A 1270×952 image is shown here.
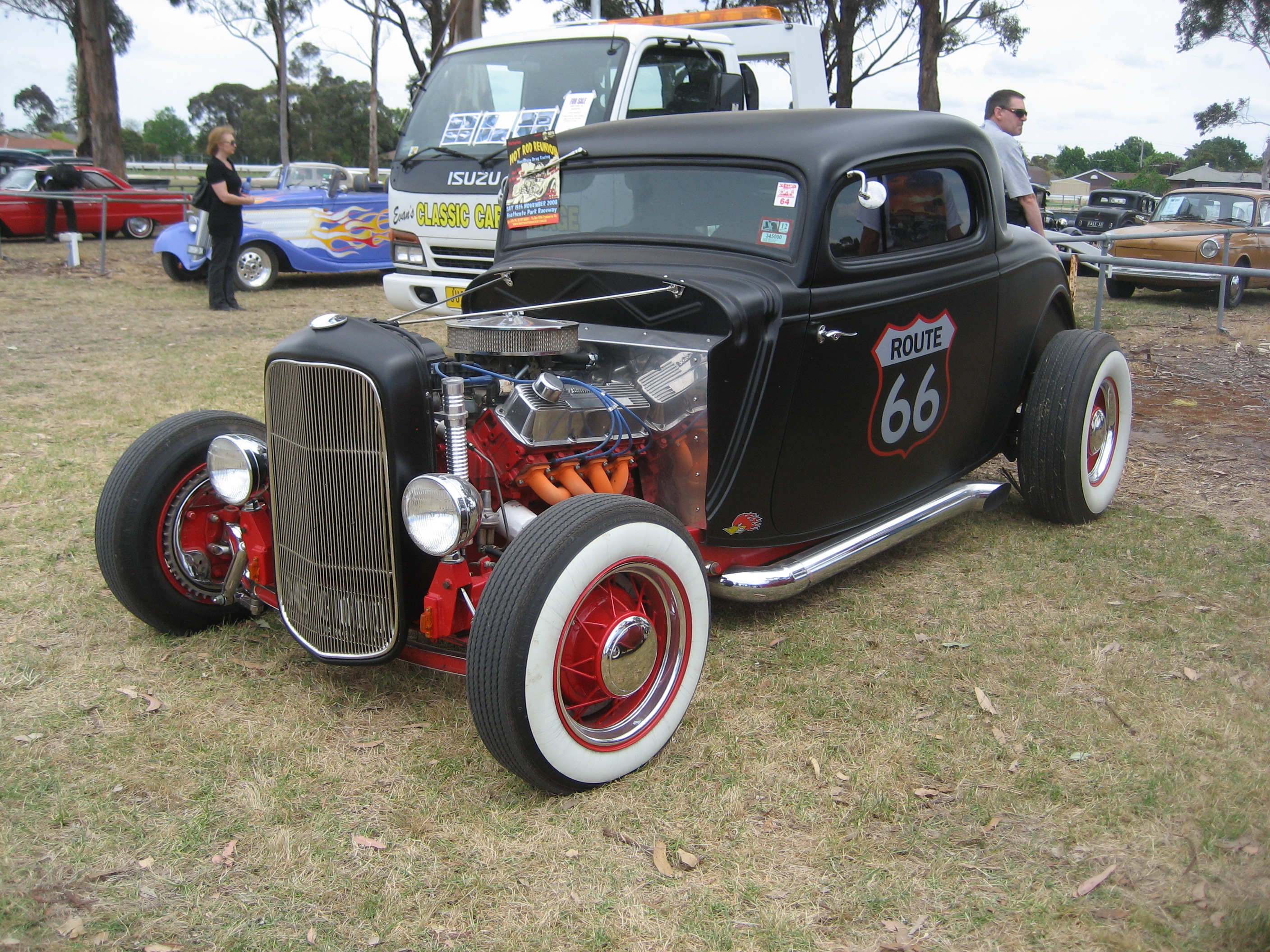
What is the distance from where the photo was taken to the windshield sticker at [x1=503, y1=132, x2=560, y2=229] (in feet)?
12.9

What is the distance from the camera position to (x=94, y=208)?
56.4ft

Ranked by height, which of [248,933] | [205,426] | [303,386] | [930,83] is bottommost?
[248,933]

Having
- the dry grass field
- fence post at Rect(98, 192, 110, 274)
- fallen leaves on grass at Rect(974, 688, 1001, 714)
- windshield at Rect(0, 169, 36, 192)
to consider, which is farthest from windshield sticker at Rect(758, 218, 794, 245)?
windshield at Rect(0, 169, 36, 192)

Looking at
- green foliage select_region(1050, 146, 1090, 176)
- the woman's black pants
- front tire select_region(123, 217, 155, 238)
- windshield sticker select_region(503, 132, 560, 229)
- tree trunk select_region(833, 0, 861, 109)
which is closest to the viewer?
windshield sticker select_region(503, 132, 560, 229)

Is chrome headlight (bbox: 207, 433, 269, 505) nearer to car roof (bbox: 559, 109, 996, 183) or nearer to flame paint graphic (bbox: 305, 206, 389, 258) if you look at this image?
car roof (bbox: 559, 109, 996, 183)

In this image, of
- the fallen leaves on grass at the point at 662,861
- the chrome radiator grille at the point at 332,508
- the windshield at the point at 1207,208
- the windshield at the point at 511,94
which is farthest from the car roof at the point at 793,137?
the windshield at the point at 1207,208

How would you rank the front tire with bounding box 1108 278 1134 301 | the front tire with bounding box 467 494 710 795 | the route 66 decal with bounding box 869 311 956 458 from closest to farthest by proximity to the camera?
the front tire with bounding box 467 494 710 795, the route 66 decal with bounding box 869 311 956 458, the front tire with bounding box 1108 278 1134 301

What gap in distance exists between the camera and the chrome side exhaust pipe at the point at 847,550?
128 inches

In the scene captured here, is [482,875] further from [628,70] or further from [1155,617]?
[628,70]

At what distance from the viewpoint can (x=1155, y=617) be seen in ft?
11.7

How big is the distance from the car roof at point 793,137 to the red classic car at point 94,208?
1463 cm

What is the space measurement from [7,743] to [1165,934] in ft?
9.70

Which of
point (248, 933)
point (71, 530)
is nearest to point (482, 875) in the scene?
point (248, 933)

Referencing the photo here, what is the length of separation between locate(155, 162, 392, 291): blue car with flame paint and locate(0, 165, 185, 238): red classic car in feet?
14.4
